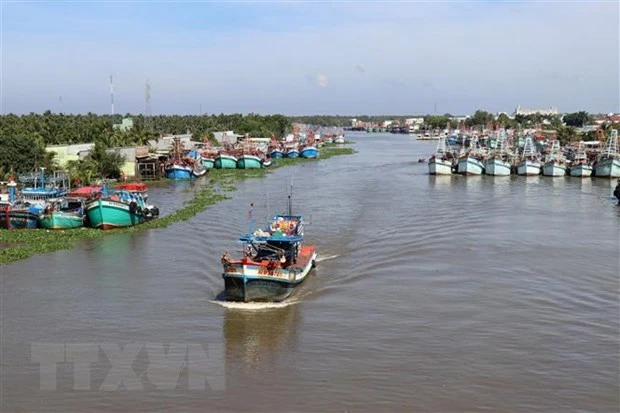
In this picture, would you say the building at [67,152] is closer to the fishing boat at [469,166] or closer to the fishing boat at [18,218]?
the fishing boat at [18,218]

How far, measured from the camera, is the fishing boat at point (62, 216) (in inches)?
1271

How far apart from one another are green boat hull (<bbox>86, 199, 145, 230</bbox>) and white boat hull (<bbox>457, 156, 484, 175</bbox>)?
37.4 m

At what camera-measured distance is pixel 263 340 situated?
17469mm

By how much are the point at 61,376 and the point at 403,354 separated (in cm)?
764

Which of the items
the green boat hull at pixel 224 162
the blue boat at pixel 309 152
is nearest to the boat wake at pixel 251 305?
the green boat hull at pixel 224 162

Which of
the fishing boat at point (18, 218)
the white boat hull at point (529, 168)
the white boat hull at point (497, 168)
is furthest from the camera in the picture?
the white boat hull at point (497, 168)

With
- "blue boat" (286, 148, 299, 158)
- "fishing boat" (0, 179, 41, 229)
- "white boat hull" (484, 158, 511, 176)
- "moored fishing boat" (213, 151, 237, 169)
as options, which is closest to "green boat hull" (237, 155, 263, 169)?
"moored fishing boat" (213, 151, 237, 169)

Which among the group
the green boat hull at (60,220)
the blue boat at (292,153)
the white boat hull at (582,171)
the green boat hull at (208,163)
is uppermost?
the blue boat at (292,153)

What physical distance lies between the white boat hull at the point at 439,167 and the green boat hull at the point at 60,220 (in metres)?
37.7

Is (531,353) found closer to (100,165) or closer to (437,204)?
(437,204)

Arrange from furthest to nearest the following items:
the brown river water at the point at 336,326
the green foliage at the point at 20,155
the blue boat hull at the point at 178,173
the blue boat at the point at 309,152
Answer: the blue boat at the point at 309,152, the blue boat hull at the point at 178,173, the green foliage at the point at 20,155, the brown river water at the point at 336,326

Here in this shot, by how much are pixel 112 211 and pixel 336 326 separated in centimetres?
1759

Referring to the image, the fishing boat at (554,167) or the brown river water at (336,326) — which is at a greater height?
the fishing boat at (554,167)

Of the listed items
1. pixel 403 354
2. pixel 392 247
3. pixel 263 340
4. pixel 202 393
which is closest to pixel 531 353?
pixel 403 354
